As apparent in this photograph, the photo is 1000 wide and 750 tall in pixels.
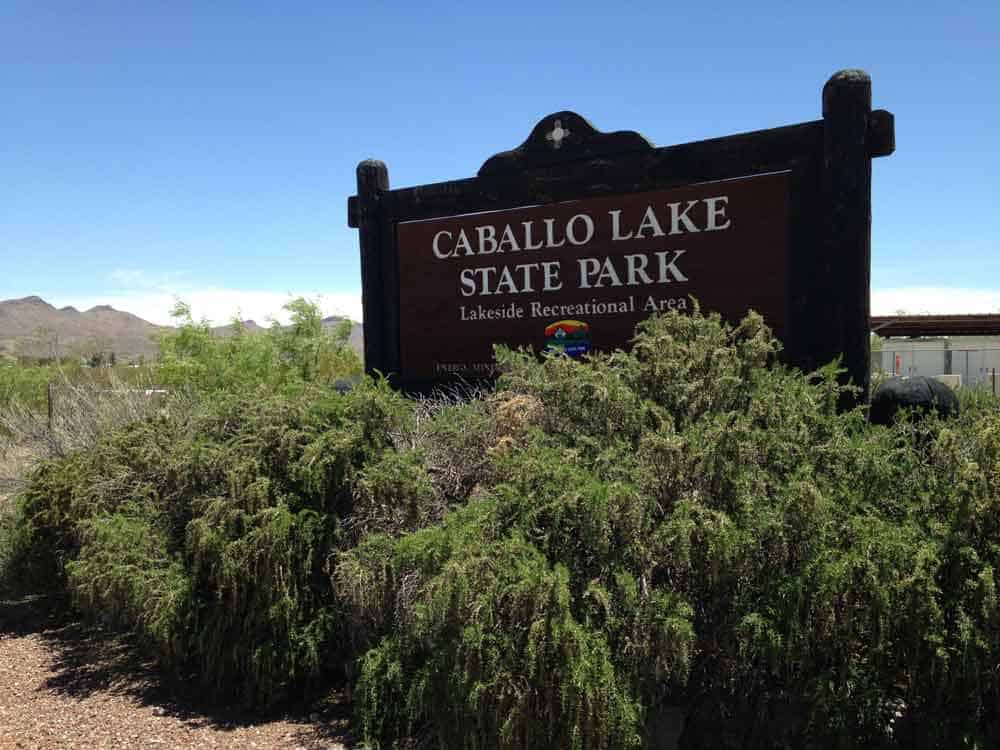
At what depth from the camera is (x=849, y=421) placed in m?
4.72

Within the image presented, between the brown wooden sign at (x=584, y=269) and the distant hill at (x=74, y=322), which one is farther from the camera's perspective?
the distant hill at (x=74, y=322)

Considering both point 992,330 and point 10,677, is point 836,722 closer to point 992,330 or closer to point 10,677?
point 10,677

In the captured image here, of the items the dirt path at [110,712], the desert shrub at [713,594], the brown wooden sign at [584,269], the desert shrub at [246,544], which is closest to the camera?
the desert shrub at [713,594]

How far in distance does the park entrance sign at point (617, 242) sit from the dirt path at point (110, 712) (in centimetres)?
323

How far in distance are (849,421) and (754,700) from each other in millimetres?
1611

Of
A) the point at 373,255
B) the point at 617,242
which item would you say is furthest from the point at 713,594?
the point at 373,255

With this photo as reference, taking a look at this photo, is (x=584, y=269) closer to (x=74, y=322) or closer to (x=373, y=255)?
(x=373, y=255)

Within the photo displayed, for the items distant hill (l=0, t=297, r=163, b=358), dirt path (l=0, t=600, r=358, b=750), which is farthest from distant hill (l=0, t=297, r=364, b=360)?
dirt path (l=0, t=600, r=358, b=750)

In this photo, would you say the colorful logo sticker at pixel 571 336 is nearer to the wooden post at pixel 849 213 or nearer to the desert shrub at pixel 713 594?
the wooden post at pixel 849 213

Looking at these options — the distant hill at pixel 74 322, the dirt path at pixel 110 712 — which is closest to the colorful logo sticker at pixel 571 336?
the dirt path at pixel 110 712

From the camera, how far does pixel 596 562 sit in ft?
12.7

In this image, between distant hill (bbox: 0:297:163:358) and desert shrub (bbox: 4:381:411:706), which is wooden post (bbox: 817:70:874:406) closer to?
desert shrub (bbox: 4:381:411:706)

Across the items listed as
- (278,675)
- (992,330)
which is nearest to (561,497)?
(278,675)

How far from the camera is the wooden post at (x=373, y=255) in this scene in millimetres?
8781
